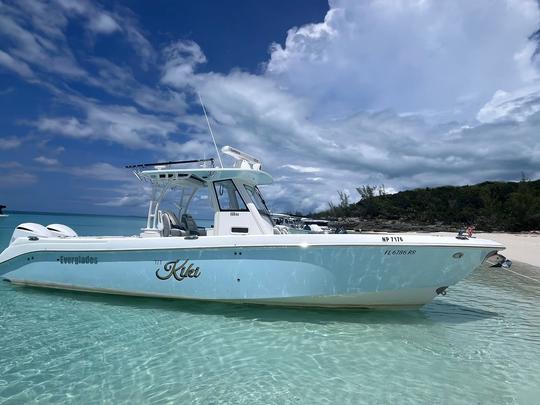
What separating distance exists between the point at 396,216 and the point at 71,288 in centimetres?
6006

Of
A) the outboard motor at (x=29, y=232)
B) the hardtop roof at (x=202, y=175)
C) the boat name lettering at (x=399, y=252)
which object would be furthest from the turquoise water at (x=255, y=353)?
the hardtop roof at (x=202, y=175)

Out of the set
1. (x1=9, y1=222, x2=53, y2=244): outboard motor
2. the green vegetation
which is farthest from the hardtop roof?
the green vegetation

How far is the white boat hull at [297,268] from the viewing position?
21.2 ft

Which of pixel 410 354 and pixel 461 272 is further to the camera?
pixel 461 272

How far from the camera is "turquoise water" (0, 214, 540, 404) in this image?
4.16 m

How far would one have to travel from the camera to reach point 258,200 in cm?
852

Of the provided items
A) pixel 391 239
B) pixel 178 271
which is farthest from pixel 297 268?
pixel 178 271

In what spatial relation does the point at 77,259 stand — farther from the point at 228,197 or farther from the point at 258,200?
the point at 258,200

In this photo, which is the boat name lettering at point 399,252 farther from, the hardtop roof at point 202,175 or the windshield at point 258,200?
the hardtop roof at point 202,175

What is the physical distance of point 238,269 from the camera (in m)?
6.80

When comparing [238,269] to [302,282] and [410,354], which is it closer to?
[302,282]

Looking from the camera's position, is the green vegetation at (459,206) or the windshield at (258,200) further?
the green vegetation at (459,206)

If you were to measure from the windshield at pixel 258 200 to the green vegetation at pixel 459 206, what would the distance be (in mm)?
43011

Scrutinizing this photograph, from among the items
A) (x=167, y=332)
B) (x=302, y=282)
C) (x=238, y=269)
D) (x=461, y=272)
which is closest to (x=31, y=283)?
(x=167, y=332)
